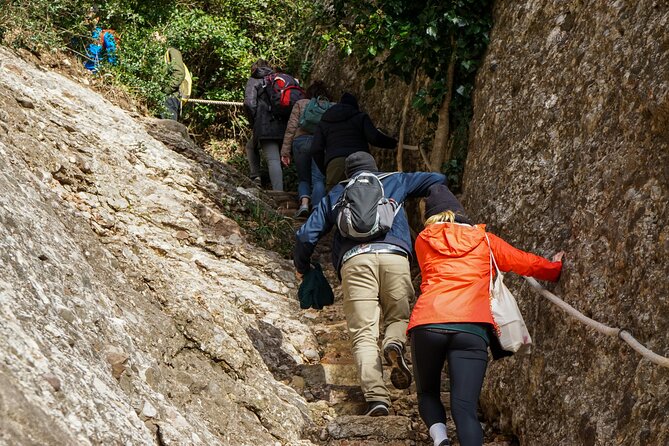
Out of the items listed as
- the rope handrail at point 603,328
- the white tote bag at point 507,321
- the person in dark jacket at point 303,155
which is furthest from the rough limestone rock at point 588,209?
the person in dark jacket at point 303,155


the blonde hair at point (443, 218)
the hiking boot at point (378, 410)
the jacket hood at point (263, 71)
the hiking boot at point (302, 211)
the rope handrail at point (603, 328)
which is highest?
the jacket hood at point (263, 71)

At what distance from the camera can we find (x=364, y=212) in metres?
6.41

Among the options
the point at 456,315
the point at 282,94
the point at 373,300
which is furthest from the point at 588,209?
the point at 282,94

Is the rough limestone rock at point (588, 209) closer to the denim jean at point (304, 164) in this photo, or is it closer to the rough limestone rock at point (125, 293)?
the rough limestone rock at point (125, 293)

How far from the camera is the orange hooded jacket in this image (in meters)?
5.16

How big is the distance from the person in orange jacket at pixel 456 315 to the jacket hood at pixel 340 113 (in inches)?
164

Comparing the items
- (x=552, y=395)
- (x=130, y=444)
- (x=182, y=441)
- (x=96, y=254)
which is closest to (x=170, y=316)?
(x=96, y=254)

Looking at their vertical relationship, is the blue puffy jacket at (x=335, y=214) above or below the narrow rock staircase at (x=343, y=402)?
above

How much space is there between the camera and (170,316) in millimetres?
6129

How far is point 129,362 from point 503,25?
17.6ft

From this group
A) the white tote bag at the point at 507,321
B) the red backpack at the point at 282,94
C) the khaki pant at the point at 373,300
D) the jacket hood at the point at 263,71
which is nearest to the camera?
the white tote bag at the point at 507,321

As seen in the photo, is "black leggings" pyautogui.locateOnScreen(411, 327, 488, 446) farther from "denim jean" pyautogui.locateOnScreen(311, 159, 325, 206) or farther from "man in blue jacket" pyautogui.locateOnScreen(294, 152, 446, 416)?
"denim jean" pyautogui.locateOnScreen(311, 159, 325, 206)

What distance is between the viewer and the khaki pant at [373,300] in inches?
250

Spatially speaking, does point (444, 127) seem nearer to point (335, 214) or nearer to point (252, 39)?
point (335, 214)
